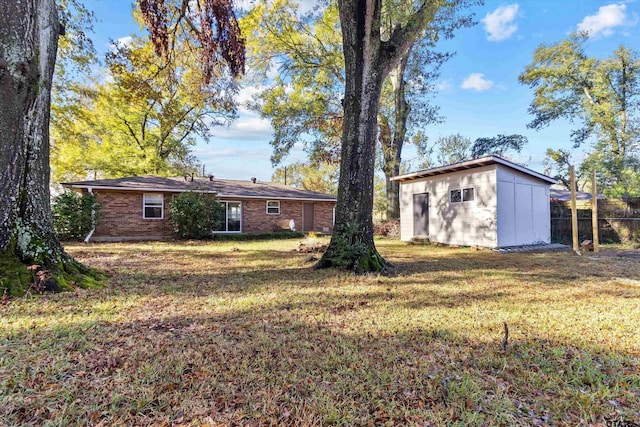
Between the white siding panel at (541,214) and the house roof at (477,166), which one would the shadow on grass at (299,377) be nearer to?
the house roof at (477,166)

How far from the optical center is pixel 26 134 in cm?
430

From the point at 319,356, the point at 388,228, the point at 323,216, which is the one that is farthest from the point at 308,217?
the point at 319,356

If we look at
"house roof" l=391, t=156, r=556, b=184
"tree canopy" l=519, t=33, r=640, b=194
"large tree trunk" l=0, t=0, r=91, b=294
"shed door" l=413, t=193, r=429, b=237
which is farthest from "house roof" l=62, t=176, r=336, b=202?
"tree canopy" l=519, t=33, r=640, b=194

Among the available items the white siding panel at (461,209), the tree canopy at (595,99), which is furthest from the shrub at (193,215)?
the tree canopy at (595,99)

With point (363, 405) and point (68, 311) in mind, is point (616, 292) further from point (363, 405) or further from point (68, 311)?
point (68, 311)

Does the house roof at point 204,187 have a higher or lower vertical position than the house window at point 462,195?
higher

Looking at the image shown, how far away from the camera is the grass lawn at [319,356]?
187cm

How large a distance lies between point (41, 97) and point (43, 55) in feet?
2.04

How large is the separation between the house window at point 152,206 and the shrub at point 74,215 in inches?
71.5

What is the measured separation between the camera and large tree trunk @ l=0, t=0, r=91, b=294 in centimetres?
404

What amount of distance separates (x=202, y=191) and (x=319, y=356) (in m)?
13.4

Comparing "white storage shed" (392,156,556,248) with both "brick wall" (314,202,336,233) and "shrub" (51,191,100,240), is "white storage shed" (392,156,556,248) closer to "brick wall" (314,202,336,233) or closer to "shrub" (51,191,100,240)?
"brick wall" (314,202,336,233)

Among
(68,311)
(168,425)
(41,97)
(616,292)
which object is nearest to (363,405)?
(168,425)

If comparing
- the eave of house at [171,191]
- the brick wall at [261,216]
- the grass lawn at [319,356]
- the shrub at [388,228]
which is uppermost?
the eave of house at [171,191]
